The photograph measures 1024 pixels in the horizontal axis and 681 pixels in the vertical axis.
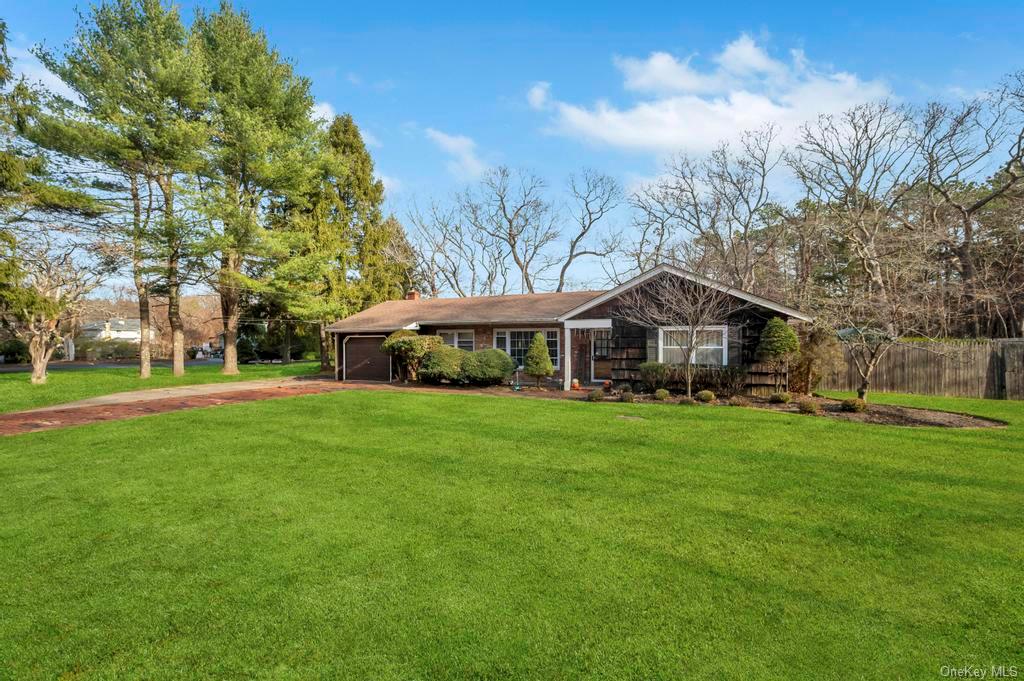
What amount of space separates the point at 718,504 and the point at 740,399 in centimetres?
1001

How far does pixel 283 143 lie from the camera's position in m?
24.1

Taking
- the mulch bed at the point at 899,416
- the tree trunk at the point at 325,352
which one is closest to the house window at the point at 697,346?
the mulch bed at the point at 899,416

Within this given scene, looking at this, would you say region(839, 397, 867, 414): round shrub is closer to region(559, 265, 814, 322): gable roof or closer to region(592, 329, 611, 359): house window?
region(559, 265, 814, 322): gable roof

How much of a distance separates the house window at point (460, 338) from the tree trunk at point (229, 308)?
1095 centimetres

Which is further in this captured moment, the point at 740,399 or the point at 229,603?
the point at 740,399

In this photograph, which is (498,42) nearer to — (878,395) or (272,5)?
(272,5)

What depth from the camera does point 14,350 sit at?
1588 inches

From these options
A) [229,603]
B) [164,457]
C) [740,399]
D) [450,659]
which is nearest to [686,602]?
[450,659]

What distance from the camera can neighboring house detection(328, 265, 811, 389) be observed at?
15570 millimetres

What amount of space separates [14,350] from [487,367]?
44.8m

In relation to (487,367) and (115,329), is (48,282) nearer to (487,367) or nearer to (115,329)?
(487,367)

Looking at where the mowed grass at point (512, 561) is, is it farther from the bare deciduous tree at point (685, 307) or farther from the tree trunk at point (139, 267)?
the tree trunk at point (139, 267)

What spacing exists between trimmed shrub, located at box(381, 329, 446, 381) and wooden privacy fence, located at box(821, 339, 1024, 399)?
14092 mm

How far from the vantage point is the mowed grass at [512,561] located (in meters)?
2.86
